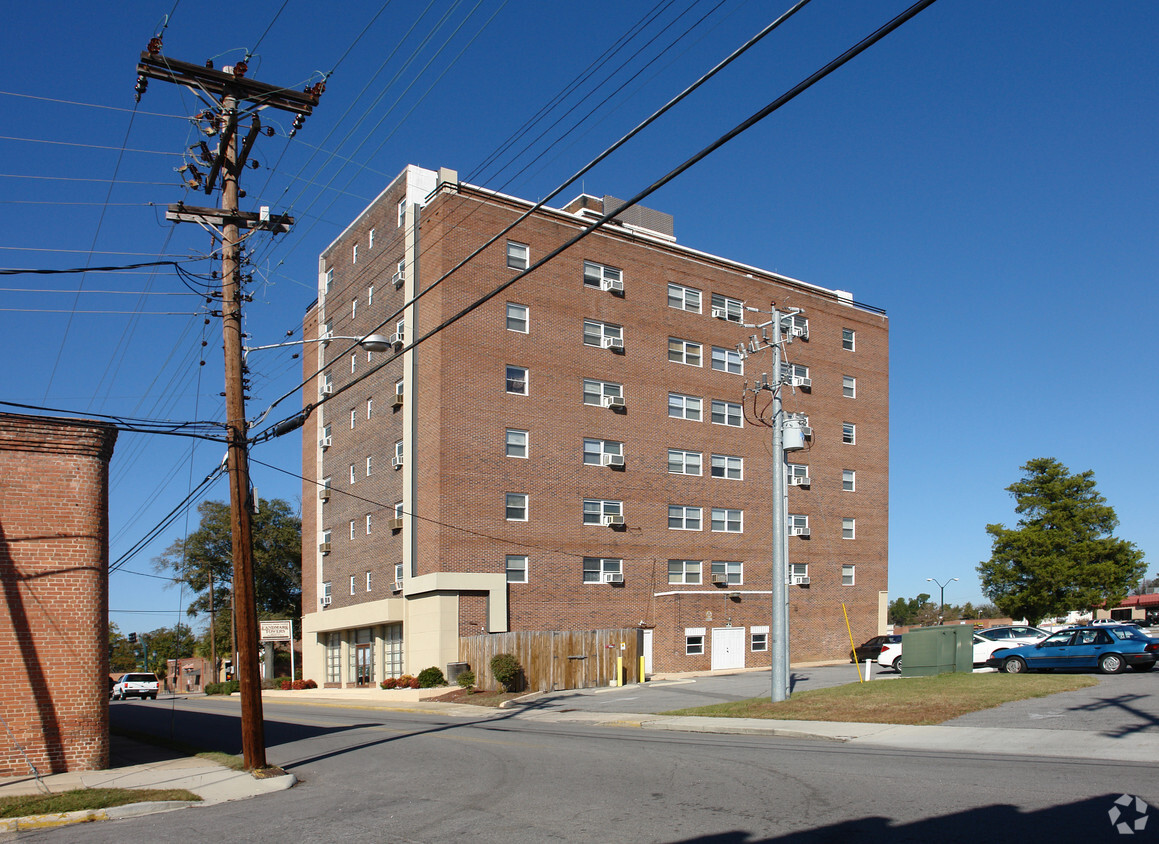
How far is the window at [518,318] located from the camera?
43.3m

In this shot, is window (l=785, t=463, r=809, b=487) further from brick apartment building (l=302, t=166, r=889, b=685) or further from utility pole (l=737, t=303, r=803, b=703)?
utility pole (l=737, t=303, r=803, b=703)

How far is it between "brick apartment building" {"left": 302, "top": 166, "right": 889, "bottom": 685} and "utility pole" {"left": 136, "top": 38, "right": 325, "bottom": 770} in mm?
19889

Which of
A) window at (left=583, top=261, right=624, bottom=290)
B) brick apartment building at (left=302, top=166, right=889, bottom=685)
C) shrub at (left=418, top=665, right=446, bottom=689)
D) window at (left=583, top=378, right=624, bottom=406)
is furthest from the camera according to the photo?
window at (left=583, top=261, right=624, bottom=290)

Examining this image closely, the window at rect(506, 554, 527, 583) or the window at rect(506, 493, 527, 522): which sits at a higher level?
the window at rect(506, 493, 527, 522)

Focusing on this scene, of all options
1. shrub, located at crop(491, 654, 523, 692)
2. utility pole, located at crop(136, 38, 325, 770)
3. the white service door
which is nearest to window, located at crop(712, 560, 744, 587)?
the white service door

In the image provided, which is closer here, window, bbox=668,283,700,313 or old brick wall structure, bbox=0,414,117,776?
old brick wall structure, bbox=0,414,117,776

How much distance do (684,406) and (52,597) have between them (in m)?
35.8

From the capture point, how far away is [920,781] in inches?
469

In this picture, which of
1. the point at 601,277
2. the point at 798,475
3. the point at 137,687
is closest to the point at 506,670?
the point at 601,277

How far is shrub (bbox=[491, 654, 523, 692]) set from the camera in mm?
35344

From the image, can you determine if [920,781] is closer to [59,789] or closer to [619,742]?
[619,742]

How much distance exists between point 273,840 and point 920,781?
7.51 meters

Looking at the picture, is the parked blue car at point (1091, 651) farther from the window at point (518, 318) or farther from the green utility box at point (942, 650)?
the window at point (518, 318)

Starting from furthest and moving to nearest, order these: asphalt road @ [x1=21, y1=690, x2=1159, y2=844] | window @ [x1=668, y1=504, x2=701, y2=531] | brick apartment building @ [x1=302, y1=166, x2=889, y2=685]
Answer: window @ [x1=668, y1=504, x2=701, y2=531]
brick apartment building @ [x1=302, y1=166, x2=889, y2=685]
asphalt road @ [x1=21, y1=690, x2=1159, y2=844]
